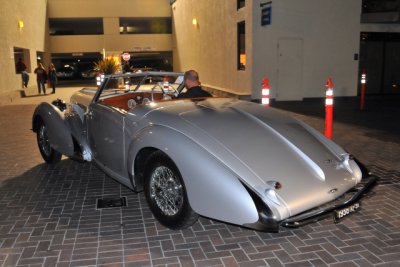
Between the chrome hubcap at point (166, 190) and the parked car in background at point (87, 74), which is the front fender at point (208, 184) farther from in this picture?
the parked car in background at point (87, 74)

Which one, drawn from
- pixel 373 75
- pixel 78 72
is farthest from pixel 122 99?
pixel 78 72

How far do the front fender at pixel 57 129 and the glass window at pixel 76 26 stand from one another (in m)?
28.5

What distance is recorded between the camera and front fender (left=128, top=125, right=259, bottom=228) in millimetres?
3203

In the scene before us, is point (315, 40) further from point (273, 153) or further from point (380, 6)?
point (273, 153)

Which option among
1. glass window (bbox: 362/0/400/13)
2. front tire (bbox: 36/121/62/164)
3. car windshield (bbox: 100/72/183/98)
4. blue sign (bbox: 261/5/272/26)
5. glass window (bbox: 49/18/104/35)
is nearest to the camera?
car windshield (bbox: 100/72/183/98)

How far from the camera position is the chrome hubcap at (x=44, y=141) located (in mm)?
6199

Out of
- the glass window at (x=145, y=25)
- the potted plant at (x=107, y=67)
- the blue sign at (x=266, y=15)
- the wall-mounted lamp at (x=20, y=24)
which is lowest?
the potted plant at (x=107, y=67)

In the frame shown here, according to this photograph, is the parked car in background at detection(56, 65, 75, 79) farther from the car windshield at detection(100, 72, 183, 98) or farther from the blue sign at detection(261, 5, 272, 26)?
the car windshield at detection(100, 72, 183, 98)

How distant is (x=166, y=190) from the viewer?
385 centimetres

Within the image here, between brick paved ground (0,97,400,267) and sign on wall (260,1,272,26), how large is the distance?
9.17 meters

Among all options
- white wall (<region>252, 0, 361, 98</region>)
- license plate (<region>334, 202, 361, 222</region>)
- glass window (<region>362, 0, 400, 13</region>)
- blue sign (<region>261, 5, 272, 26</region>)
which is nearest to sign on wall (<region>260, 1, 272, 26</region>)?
blue sign (<region>261, 5, 272, 26</region>)

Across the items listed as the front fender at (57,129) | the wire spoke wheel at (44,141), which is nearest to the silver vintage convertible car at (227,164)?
the front fender at (57,129)

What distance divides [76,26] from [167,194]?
32230 millimetres

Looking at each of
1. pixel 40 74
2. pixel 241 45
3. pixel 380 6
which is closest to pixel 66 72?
pixel 40 74
